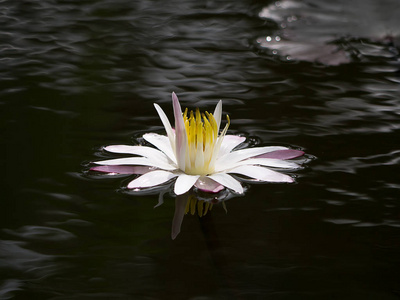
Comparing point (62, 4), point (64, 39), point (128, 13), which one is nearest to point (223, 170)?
point (64, 39)

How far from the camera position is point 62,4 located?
294 cm

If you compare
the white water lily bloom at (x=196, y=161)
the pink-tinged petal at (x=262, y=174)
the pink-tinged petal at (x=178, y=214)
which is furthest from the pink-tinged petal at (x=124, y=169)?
the pink-tinged petal at (x=262, y=174)

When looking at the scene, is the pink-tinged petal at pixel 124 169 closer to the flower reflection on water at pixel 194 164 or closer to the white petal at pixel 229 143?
the flower reflection on water at pixel 194 164

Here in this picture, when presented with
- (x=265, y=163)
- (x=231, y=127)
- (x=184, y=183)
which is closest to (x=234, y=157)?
(x=265, y=163)

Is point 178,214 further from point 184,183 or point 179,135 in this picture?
point 179,135

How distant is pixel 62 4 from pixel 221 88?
1.25 metres

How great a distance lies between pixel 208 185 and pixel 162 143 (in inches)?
9.5

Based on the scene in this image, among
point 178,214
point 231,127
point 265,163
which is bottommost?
point 178,214

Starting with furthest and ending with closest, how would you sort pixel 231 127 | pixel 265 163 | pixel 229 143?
1. pixel 231 127
2. pixel 229 143
3. pixel 265 163

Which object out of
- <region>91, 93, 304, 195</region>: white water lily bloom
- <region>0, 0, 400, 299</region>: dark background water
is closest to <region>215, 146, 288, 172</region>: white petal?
<region>91, 93, 304, 195</region>: white water lily bloom

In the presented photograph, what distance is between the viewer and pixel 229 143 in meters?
1.59

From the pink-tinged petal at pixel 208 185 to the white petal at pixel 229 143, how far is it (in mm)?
138

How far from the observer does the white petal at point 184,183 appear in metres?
1.31

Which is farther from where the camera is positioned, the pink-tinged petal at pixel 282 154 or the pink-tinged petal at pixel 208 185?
the pink-tinged petal at pixel 282 154
